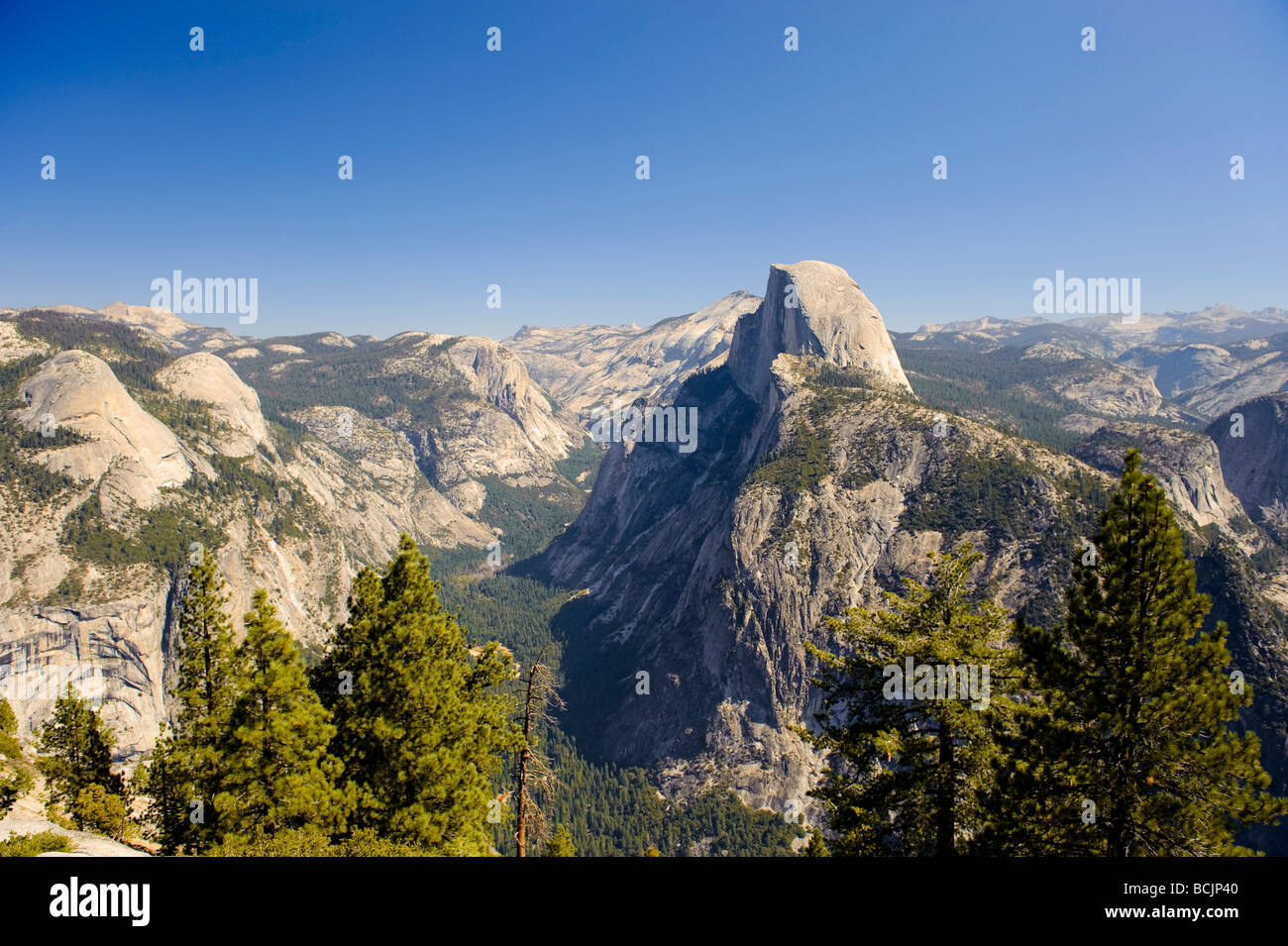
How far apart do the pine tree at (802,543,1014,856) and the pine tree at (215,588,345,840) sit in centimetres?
1662

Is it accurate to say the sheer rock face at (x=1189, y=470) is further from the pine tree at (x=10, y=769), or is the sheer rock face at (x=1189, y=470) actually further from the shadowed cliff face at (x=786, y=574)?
the pine tree at (x=10, y=769)

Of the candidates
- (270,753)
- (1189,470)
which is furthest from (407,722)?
(1189,470)

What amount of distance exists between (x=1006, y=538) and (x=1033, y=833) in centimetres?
10232

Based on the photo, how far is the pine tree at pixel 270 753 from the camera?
68.1 ft

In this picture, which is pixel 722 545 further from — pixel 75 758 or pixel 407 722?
pixel 407 722

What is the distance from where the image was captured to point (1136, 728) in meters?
16.4

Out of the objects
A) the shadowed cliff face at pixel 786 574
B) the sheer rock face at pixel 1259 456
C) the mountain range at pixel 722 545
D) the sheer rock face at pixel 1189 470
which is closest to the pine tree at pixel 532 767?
the mountain range at pixel 722 545

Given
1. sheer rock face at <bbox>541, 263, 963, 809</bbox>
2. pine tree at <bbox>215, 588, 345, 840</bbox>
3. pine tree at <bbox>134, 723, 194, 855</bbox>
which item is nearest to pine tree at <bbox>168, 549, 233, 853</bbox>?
pine tree at <bbox>134, 723, 194, 855</bbox>

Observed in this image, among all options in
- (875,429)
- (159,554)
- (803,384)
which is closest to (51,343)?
(159,554)

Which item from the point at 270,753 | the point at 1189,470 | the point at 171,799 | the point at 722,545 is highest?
the point at 1189,470

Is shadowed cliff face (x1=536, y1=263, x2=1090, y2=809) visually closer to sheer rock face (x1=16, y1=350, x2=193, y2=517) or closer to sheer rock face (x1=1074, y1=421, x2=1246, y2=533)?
sheer rock face (x1=1074, y1=421, x2=1246, y2=533)

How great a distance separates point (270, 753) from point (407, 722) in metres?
4.50

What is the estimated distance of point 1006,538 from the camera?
10500 cm

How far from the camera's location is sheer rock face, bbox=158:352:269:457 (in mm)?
173625
